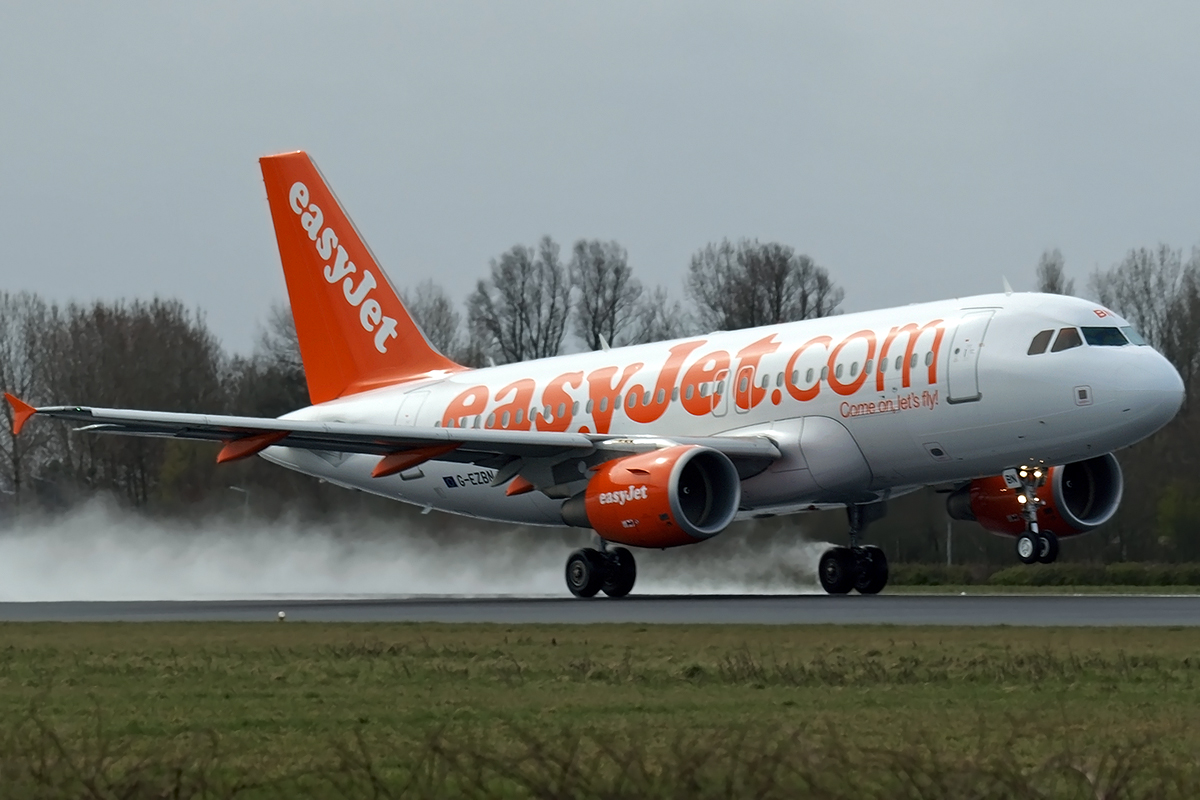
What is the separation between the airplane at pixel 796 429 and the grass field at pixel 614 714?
Result: 8002 mm

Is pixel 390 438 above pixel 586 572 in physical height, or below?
above

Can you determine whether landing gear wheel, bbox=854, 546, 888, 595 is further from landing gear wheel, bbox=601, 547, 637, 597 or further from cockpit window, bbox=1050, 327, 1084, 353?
cockpit window, bbox=1050, 327, 1084, 353

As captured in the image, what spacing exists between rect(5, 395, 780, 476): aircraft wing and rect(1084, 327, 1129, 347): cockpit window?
4751mm

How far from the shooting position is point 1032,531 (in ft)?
82.1

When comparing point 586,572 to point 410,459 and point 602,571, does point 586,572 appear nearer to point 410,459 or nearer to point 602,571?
point 602,571

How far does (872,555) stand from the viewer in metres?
28.1

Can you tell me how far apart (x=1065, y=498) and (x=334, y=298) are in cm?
1425

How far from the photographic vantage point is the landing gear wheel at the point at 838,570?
28.1m

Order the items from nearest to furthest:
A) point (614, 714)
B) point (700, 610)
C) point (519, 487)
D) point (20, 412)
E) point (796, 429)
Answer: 1. point (614, 714)
2. point (700, 610)
3. point (20, 412)
4. point (796, 429)
5. point (519, 487)

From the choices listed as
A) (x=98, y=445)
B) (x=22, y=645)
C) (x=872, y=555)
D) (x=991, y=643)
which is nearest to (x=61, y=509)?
(x=98, y=445)

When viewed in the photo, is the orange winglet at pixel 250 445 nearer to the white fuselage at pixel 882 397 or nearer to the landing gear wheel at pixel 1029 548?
the white fuselage at pixel 882 397

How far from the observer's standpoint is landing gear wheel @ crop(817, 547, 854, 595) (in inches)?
1108

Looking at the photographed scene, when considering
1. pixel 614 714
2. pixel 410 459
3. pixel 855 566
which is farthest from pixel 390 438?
pixel 614 714

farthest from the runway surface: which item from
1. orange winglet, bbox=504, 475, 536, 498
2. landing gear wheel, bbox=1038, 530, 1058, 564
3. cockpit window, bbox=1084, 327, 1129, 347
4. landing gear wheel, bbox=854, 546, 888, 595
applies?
cockpit window, bbox=1084, 327, 1129, 347
